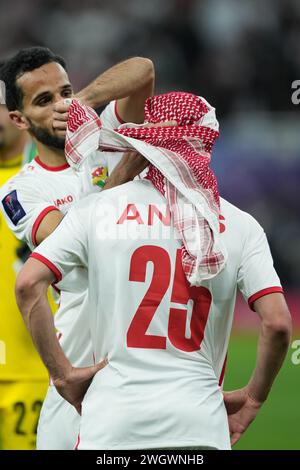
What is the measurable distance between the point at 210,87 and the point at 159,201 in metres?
11.3

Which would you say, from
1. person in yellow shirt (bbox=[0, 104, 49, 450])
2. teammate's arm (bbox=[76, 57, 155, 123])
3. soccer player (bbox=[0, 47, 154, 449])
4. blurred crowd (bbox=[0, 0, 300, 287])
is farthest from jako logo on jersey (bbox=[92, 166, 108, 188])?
blurred crowd (bbox=[0, 0, 300, 287])

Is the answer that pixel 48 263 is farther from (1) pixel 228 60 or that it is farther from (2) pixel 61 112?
(1) pixel 228 60

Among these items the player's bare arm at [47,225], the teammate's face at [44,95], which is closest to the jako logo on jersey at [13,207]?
the player's bare arm at [47,225]

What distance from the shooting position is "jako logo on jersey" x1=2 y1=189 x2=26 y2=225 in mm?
4289

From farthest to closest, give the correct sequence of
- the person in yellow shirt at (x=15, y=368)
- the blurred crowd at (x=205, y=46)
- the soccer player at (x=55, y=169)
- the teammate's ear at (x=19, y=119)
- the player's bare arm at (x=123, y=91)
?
the blurred crowd at (x=205, y=46) < the person in yellow shirt at (x=15, y=368) < the teammate's ear at (x=19, y=119) < the soccer player at (x=55, y=169) < the player's bare arm at (x=123, y=91)

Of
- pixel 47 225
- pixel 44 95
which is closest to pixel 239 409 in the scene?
pixel 47 225

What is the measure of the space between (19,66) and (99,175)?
658 millimetres

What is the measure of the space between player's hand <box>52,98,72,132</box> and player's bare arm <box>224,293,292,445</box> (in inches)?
45.7

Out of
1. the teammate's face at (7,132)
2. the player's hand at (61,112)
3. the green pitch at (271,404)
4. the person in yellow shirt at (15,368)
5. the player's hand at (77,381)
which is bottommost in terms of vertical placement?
the green pitch at (271,404)

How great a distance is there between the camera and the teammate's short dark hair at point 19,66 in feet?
15.0

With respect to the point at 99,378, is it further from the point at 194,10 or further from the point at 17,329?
the point at 194,10

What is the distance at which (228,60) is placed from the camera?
14766 mm

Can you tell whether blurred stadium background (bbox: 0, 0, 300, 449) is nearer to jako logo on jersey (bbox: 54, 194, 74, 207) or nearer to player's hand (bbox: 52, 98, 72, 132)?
jako logo on jersey (bbox: 54, 194, 74, 207)

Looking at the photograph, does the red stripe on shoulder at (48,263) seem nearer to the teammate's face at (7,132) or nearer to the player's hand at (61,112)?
the player's hand at (61,112)
